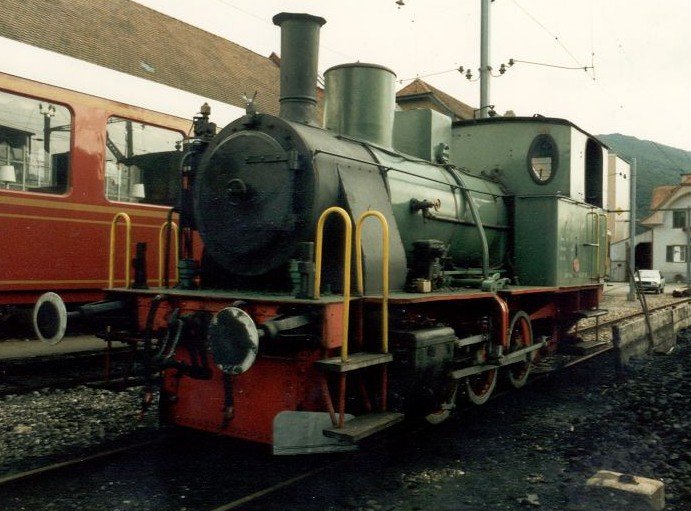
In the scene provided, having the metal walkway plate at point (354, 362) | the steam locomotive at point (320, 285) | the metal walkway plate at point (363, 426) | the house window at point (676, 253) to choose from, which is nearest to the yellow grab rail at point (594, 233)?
the steam locomotive at point (320, 285)

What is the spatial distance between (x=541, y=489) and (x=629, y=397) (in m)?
3.03

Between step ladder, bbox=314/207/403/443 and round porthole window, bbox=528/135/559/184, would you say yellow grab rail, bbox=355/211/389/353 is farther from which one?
round porthole window, bbox=528/135/559/184

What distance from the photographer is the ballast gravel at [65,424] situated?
15.1ft

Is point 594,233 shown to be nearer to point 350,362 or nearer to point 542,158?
point 542,158

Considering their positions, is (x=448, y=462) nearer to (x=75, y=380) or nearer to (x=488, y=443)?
(x=488, y=443)

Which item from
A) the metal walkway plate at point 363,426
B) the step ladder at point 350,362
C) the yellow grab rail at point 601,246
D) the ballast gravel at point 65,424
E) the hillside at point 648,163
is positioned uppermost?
the hillside at point 648,163

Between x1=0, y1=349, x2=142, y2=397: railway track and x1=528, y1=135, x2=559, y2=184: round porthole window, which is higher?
x1=528, y1=135, x2=559, y2=184: round porthole window

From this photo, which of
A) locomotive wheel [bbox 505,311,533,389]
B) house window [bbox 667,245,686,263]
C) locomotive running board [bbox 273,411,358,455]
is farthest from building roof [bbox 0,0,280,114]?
house window [bbox 667,245,686,263]

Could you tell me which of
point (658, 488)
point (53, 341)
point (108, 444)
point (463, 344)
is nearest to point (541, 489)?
point (658, 488)

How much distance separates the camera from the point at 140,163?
27.1ft

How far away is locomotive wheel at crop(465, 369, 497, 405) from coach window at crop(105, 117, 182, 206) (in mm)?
4627

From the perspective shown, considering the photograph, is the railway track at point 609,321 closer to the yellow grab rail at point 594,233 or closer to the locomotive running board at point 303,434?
the yellow grab rail at point 594,233

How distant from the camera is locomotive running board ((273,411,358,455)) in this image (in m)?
4.00

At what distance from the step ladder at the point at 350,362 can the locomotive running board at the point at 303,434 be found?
13 cm
